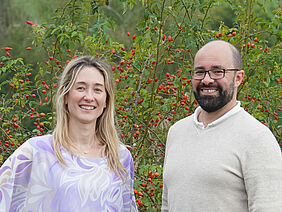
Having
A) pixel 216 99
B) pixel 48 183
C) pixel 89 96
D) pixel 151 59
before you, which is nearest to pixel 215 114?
pixel 216 99

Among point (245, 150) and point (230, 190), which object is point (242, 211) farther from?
point (245, 150)

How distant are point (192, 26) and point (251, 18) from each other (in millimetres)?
542

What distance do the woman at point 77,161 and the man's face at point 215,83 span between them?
576 mm

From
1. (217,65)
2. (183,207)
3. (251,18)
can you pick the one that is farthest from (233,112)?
(251,18)

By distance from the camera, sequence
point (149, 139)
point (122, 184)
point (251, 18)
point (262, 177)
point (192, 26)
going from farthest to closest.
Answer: point (149, 139) → point (251, 18) → point (192, 26) → point (122, 184) → point (262, 177)

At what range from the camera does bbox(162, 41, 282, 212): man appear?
179 centimetres

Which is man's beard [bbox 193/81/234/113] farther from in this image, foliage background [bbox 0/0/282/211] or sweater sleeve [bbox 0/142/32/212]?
foliage background [bbox 0/0/282/211]

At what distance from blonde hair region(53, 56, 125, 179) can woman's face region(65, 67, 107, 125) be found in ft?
0.09

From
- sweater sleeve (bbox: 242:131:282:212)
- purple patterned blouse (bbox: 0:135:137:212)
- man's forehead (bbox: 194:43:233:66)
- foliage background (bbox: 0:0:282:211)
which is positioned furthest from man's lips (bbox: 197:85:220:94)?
foliage background (bbox: 0:0:282:211)

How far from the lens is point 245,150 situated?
1.85 m

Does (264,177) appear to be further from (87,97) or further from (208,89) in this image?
(87,97)

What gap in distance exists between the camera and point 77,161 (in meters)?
2.25

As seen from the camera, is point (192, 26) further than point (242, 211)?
Yes

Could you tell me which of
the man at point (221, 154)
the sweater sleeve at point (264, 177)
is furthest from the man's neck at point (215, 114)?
the sweater sleeve at point (264, 177)
